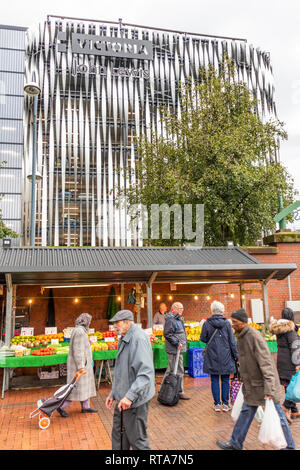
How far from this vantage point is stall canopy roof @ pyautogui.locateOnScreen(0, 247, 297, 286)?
8219mm

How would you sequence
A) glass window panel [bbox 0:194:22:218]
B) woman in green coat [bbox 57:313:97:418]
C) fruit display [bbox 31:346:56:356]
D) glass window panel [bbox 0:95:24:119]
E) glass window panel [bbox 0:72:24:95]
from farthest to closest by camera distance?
1. glass window panel [bbox 0:72:24:95]
2. glass window panel [bbox 0:95:24:119]
3. glass window panel [bbox 0:194:22:218]
4. fruit display [bbox 31:346:56:356]
5. woman in green coat [bbox 57:313:97:418]

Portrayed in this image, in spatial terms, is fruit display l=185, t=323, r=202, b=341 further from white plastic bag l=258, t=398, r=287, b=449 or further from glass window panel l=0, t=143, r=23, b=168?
glass window panel l=0, t=143, r=23, b=168

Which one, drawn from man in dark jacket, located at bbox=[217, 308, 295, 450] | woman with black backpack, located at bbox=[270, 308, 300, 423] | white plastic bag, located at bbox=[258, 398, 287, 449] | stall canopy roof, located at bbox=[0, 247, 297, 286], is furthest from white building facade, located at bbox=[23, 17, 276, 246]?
white plastic bag, located at bbox=[258, 398, 287, 449]

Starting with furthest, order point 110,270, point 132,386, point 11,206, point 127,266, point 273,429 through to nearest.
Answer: point 11,206, point 127,266, point 110,270, point 273,429, point 132,386

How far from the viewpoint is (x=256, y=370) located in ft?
13.7

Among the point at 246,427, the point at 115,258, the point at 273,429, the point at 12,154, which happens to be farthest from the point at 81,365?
the point at 12,154

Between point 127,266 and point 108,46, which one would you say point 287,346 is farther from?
point 108,46

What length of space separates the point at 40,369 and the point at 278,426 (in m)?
6.54

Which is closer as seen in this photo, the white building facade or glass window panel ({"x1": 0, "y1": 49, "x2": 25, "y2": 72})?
glass window panel ({"x1": 0, "y1": 49, "x2": 25, "y2": 72})

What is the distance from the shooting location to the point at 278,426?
4.02 m

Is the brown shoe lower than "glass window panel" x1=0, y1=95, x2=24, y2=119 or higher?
lower

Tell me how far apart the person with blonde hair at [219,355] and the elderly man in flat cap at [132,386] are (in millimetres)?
2642

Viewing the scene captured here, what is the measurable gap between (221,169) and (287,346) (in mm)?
10034

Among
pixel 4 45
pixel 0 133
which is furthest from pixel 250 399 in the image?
pixel 4 45
